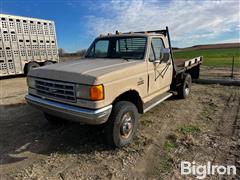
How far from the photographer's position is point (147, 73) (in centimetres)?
405

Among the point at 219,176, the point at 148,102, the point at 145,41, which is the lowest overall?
the point at 219,176

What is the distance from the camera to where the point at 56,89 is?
329cm

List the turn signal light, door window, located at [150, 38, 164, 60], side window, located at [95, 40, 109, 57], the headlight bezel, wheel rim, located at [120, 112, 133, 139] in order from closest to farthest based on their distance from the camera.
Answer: the turn signal light
wheel rim, located at [120, 112, 133, 139]
the headlight bezel
door window, located at [150, 38, 164, 60]
side window, located at [95, 40, 109, 57]

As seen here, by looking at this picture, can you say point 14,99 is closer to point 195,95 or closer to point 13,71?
point 13,71

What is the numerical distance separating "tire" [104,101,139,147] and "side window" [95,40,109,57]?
171 centimetres

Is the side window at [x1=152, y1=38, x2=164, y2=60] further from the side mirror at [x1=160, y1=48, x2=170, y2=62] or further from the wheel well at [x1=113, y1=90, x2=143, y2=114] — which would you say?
the wheel well at [x1=113, y1=90, x2=143, y2=114]

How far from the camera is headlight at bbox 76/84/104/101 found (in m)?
2.89

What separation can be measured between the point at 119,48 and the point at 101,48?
0.50 m

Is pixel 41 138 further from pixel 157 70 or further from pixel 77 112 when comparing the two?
pixel 157 70

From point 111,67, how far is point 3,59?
9.84m

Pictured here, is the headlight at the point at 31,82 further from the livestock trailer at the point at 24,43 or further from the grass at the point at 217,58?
the grass at the point at 217,58

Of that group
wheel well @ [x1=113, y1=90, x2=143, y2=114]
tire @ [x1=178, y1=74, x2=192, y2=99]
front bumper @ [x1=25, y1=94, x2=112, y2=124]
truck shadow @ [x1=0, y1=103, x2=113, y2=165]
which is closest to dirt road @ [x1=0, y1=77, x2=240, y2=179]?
truck shadow @ [x1=0, y1=103, x2=113, y2=165]

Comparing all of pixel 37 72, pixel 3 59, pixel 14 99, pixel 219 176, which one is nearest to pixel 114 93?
pixel 37 72

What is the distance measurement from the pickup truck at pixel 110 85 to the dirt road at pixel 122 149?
387 mm
